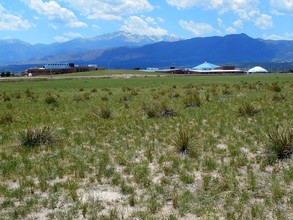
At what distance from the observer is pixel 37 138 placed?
41.7 feet

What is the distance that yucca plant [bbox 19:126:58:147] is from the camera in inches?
491

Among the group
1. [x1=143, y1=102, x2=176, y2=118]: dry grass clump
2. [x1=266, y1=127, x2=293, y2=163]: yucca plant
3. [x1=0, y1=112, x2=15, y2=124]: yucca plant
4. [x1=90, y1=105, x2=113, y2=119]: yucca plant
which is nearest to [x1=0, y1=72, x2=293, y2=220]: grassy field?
[x1=266, y1=127, x2=293, y2=163]: yucca plant

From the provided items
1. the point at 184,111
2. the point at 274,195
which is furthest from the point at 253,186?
the point at 184,111

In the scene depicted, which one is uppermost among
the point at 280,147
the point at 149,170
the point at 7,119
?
the point at 280,147

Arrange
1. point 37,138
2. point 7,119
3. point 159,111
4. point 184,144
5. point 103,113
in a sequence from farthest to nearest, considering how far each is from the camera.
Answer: point 159,111, point 103,113, point 7,119, point 37,138, point 184,144

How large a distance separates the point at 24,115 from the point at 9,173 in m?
11.0

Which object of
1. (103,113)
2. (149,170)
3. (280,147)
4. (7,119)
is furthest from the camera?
(103,113)

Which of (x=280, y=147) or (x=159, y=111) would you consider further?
(x=159, y=111)

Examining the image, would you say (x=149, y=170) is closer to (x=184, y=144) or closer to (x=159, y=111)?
(x=184, y=144)

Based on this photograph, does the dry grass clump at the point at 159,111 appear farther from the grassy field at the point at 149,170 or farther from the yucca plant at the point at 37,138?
the yucca plant at the point at 37,138

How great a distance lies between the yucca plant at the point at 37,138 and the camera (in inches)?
491

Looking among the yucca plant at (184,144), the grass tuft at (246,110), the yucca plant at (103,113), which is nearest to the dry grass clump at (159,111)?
the yucca plant at (103,113)

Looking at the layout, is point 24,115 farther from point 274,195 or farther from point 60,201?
point 274,195

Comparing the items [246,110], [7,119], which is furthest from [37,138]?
[246,110]
